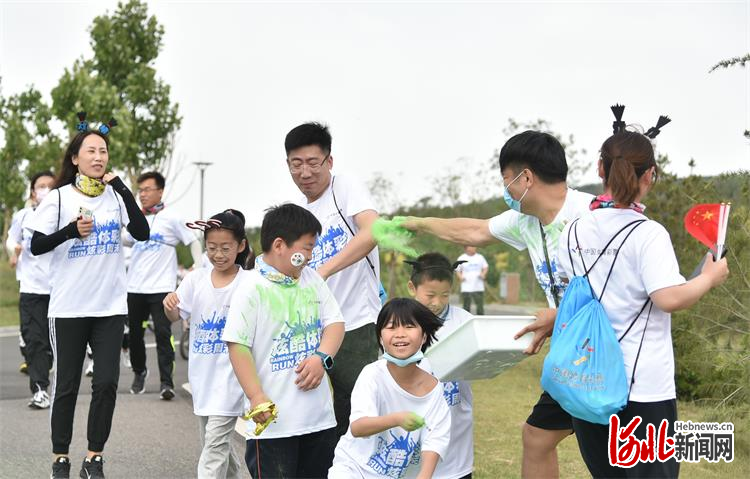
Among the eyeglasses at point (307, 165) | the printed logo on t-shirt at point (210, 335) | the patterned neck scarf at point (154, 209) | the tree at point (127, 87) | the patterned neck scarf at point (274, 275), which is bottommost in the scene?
the printed logo on t-shirt at point (210, 335)

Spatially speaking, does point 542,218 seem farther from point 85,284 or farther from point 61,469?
point 61,469

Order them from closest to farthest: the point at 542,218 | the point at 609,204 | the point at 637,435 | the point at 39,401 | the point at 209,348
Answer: the point at 637,435
the point at 609,204
the point at 542,218
the point at 209,348
the point at 39,401

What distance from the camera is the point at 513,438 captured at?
28.3 ft

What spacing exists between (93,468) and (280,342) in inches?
95.2

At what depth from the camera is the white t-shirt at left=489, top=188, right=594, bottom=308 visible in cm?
483

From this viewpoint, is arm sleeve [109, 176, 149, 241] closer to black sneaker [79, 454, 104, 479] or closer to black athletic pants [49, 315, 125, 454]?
black athletic pants [49, 315, 125, 454]

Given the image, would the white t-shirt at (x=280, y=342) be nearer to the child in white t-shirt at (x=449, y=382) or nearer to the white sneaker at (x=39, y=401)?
the child in white t-shirt at (x=449, y=382)

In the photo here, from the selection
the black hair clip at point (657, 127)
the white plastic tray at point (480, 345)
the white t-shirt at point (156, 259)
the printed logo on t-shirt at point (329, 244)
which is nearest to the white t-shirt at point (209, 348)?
the printed logo on t-shirt at point (329, 244)

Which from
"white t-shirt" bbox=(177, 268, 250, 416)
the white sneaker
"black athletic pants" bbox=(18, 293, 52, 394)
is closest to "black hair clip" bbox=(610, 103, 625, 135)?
"white t-shirt" bbox=(177, 268, 250, 416)

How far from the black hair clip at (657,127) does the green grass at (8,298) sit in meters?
20.8

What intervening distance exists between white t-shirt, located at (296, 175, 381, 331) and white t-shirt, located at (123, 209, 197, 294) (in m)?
5.14

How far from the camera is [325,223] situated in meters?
6.11

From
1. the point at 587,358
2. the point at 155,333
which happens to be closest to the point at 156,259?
the point at 155,333

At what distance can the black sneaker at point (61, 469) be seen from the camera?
22.5 ft
